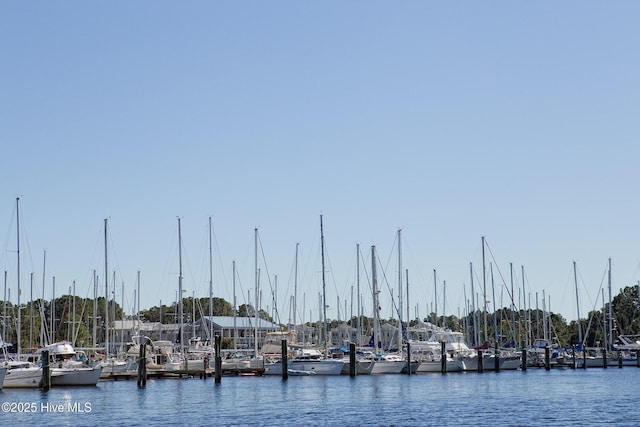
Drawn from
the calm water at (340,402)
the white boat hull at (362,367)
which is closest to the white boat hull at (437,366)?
the white boat hull at (362,367)

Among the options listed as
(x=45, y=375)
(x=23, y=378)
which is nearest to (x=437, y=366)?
(x=45, y=375)

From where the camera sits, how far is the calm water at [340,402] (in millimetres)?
52406

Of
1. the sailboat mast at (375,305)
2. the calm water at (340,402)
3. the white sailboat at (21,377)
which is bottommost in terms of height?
the calm water at (340,402)

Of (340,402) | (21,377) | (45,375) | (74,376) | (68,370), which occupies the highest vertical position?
(68,370)

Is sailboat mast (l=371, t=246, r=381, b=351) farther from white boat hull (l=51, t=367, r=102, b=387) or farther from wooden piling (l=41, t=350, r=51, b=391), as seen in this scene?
wooden piling (l=41, t=350, r=51, b=391)

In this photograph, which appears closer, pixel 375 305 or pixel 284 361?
pixel 284 361

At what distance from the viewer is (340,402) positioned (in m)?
62.8

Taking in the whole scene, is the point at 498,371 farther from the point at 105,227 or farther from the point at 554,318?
the point at 554,318

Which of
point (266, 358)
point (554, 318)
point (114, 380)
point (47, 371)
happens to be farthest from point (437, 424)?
point (554, 318)

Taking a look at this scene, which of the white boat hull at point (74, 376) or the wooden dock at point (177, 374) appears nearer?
the white boat hull at point (74, 376)

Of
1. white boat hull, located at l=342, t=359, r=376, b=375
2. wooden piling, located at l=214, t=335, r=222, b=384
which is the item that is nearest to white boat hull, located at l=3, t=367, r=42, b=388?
wooden piling, located at l=214, t=335, r=222, b=384

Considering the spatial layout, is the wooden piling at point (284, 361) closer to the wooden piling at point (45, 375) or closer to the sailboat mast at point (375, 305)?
the sailboat mast at point (375, 305)

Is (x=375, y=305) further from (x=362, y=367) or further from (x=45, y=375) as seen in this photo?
(x=45, y=375)

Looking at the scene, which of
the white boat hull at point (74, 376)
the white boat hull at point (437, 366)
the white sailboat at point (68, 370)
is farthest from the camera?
the white boat hull at point (437, 366)
